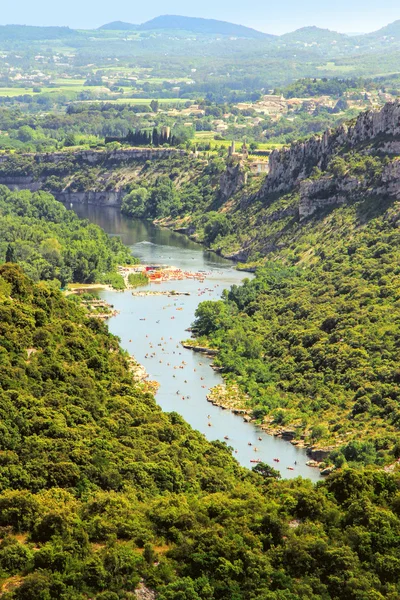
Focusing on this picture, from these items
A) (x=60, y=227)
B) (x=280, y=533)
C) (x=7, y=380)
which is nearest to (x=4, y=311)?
(x=7, y=380)

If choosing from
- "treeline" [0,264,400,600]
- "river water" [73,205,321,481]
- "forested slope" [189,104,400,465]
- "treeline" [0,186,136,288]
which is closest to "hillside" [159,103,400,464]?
"forested slope" [189,104,400,465]

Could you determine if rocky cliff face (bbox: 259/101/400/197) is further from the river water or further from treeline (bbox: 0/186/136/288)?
treeline (bbox: 0/186/136/288)

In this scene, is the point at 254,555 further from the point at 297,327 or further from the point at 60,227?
the point at 60,227

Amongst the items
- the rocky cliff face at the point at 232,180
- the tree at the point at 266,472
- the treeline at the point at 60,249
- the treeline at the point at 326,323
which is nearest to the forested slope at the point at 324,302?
the treeline at the point at 326,323

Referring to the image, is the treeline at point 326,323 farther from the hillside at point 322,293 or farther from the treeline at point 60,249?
the treeline at point 60,249

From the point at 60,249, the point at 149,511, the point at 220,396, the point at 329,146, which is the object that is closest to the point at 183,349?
the point at 220,396

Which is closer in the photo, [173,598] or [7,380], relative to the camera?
[173,598]
